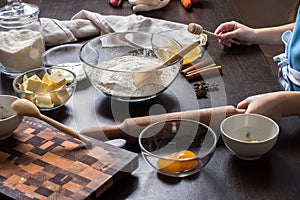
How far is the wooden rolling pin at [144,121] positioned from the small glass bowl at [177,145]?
2 centimetres

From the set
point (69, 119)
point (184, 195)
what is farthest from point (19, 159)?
point (184, 195)

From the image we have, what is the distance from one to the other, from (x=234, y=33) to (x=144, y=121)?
51cm

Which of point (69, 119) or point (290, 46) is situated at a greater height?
point (69, 119)

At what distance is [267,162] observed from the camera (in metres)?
0.93

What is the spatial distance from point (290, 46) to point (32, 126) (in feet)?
2.42

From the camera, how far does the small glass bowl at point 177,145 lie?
0.89m

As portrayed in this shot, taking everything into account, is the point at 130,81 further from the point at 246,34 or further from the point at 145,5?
the point at 145,5

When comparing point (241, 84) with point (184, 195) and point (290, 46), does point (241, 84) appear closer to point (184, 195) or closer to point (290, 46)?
point (290, 46)

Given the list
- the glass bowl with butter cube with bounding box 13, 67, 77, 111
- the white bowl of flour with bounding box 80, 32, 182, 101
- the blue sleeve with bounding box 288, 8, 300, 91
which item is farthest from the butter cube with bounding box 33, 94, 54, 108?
the blue sleeve with bounding box 288, 8, 300, 91

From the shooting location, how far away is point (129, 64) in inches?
45.7

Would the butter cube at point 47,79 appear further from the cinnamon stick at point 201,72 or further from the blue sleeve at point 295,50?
the blue sleeve at point 295,50

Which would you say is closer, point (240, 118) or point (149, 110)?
point (240, 118)

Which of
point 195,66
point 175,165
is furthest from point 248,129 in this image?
point 195,66

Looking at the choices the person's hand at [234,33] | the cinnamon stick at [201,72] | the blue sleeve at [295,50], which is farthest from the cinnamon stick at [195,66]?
the blue sleeve at [295,50]
